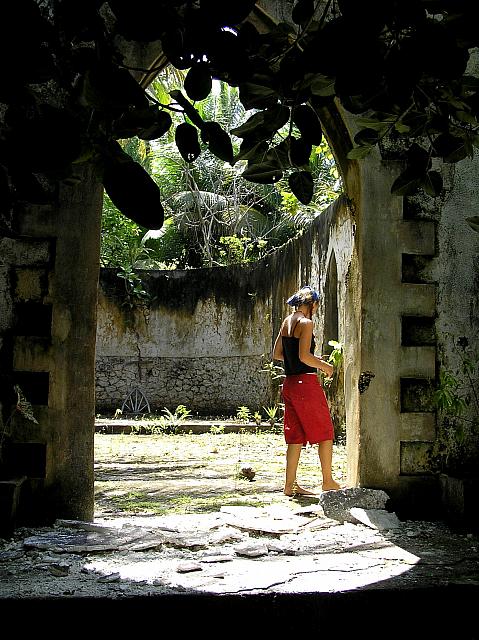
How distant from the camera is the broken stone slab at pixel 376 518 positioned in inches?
167

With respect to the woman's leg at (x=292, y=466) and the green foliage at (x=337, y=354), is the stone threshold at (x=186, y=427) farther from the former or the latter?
the woman's leg at (x=292, y=466)

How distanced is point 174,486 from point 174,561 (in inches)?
117

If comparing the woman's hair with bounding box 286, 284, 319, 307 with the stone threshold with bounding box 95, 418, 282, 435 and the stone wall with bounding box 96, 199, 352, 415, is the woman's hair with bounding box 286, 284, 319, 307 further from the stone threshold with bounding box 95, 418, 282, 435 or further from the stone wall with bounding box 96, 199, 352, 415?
the stone wall with bounding box 96, 199, 352, 415

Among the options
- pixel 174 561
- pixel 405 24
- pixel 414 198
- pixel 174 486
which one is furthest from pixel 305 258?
pixel 405 24

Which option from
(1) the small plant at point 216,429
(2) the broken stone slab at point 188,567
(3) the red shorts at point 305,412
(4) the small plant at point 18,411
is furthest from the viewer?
(1) the small plant at point 216,429

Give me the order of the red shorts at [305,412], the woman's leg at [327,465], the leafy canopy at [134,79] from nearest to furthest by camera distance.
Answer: the leafy canopy at [134,79]
the woman's leg at [327,465]
the red shorts at [305,412]

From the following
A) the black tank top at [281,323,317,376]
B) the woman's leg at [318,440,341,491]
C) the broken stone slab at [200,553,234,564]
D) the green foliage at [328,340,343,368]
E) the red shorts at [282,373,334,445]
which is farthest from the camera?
the green foliage at [328,340,343,368]

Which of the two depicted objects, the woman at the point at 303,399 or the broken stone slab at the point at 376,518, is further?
the woman at the point at 303,399

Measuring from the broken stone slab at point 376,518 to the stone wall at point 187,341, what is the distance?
10351 mm

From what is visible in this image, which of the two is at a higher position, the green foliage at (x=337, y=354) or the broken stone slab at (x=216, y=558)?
the green foliage at (x=337, y=354)

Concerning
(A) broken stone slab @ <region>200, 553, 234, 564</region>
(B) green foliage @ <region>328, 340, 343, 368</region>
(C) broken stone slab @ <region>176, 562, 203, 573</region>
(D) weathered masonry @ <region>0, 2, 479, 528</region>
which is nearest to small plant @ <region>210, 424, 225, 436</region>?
(B) green foliage @ <region>328, 340, 343, 368</region>

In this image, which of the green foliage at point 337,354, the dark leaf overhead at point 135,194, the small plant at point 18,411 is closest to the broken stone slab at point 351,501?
the small plant at point 18,411

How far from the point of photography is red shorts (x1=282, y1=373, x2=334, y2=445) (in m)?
5.78

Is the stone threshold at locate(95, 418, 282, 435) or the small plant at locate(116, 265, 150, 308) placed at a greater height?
the small plant at locate(116, 265, 150, 308)
